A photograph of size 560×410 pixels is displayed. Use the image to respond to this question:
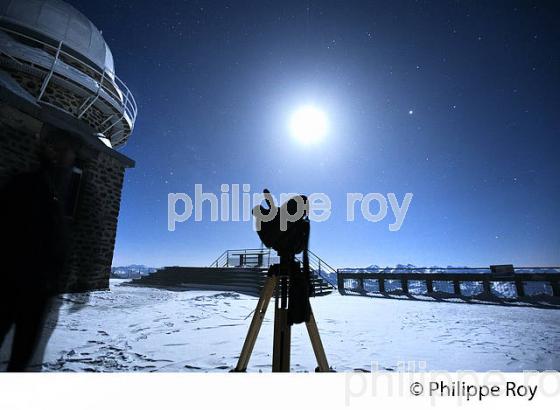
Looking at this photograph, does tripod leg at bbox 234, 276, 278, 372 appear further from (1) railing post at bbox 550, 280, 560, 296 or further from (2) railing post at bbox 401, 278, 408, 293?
(1) railing post at bbox 550, 280, 560, 296

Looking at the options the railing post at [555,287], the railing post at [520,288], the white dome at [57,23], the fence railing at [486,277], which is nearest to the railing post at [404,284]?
the fence railing at [486,277]

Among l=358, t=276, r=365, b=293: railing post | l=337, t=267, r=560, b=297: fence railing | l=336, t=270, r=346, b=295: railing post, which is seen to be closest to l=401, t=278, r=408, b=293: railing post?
l=337, t=267, r=560, b=297: fence railing

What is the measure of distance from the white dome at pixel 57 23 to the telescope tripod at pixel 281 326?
920 centimetres

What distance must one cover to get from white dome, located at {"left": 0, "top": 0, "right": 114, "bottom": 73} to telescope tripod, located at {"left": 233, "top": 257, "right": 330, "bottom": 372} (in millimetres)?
9203

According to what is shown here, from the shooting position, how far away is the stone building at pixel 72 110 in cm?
550

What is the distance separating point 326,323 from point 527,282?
31.2ft

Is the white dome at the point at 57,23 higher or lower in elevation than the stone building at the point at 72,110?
higher

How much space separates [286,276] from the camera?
2.04 metres

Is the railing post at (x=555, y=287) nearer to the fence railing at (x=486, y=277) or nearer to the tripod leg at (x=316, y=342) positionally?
the fence railing at (x=486, y=277)

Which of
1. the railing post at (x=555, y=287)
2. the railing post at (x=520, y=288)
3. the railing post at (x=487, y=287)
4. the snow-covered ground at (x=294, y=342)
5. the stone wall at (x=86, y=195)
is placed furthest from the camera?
the railing post at (x=487, y=287)

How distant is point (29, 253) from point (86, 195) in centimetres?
612

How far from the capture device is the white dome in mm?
7266

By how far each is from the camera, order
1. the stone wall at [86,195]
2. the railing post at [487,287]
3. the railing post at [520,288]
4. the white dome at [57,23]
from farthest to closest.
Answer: the railing post at [487,287], the railing post at [520,288], the white dome at [57,23], the stone wall at [86,195]
